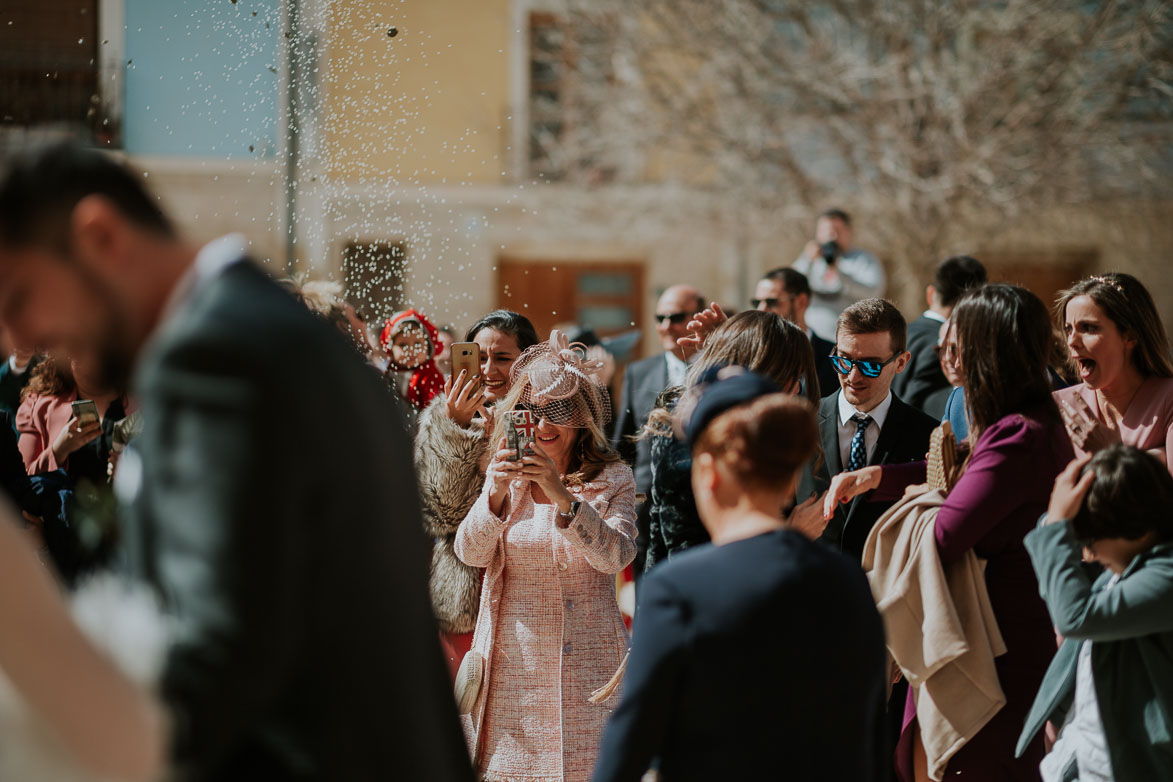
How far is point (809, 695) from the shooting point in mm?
2156

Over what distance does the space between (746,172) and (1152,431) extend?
36.3 ft

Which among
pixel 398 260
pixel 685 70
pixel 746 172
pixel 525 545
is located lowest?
pixel 525 545

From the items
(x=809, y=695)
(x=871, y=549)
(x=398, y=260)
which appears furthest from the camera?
(x=398, y=260)

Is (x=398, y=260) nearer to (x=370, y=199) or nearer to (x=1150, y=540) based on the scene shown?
(x=370, y=199)

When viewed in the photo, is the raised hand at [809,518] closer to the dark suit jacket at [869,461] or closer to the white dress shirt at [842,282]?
the dark suit jacket at [869,461]

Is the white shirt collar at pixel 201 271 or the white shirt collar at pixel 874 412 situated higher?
the white shirt collar at pixel 201 271

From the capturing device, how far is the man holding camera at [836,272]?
783cm

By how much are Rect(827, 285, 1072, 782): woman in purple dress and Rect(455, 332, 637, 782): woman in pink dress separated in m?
0.72

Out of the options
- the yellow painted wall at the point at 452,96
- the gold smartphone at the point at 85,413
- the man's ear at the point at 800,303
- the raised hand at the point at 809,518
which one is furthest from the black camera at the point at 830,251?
the yellow painted wall at the point at 452,96

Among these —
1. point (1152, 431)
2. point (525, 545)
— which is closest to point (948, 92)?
point (1152, 431)

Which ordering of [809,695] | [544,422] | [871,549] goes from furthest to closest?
[544,422] < [871,549] < [809,695]

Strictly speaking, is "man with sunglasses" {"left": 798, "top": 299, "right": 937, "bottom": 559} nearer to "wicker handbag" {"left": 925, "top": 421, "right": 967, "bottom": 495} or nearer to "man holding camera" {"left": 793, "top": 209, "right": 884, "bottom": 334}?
"wicker handbag" {"left": 925, "top": 421, "right": 967, "bottom": 495}

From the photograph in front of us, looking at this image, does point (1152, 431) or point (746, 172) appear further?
point (746, 172)

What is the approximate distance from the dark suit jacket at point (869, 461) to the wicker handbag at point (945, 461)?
16.5 inches
